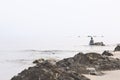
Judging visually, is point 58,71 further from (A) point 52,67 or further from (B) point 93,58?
(B) point 93,58

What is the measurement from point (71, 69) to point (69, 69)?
322 millimetres

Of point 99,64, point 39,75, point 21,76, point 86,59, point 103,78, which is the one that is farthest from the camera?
point 86,59

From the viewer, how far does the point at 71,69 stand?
27.3m

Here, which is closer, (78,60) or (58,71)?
(58,71)

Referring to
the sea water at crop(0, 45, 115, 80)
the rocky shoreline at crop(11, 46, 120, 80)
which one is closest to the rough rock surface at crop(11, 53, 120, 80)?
the rocky shoreline at crop(11, 46, 120, 80)

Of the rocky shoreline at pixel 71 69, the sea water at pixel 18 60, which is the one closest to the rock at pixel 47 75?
the rocky shoreline at pixel 71 69

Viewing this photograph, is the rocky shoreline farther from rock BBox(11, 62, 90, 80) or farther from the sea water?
the sea water

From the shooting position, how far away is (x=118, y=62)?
31.1 meters

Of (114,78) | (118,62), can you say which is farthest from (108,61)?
(114,78)

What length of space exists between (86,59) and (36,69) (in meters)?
12.3

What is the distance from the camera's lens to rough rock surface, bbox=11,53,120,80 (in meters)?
20.5

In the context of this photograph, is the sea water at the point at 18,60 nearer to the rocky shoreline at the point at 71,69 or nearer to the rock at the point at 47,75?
the rocky shoreline at the point at 71,69

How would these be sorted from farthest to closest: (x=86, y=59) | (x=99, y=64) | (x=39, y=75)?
(x=86, y=59), (x=99, y=64), (x=39, y=75)

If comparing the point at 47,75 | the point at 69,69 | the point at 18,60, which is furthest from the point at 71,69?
the point at 18,60
